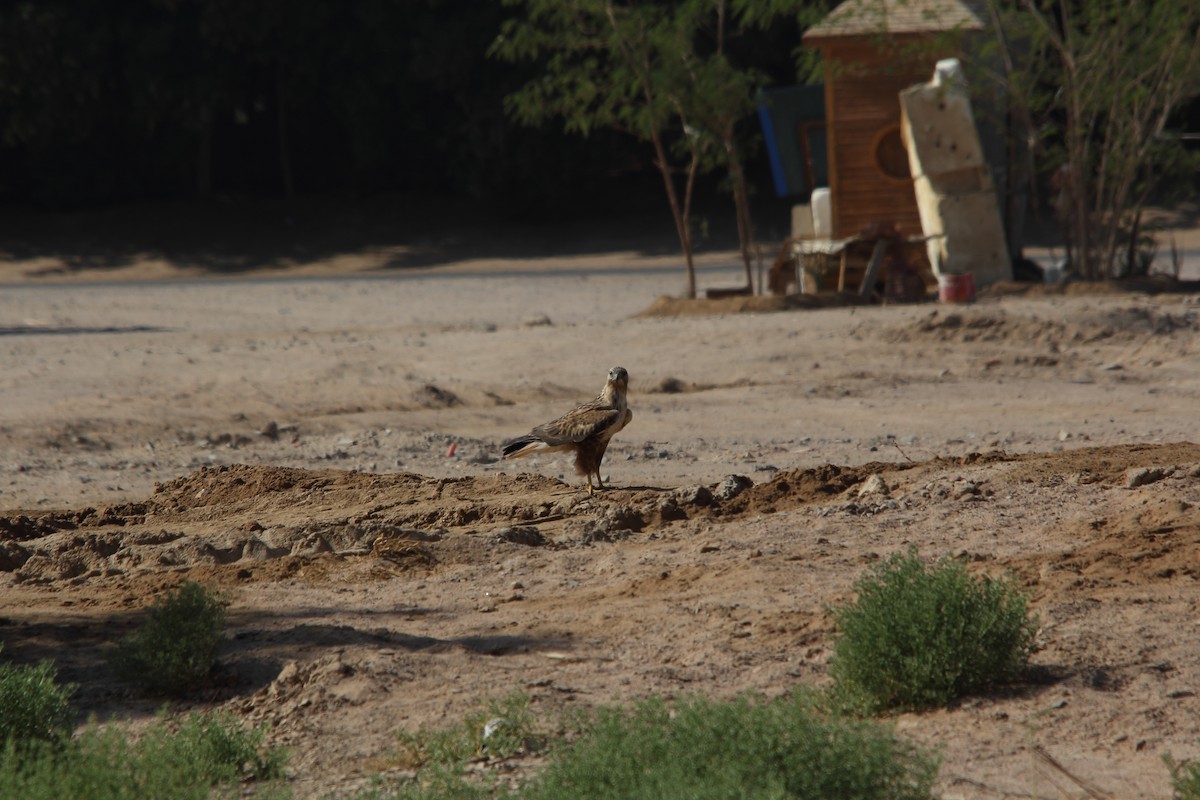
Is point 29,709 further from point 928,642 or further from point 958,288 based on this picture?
point 958,288

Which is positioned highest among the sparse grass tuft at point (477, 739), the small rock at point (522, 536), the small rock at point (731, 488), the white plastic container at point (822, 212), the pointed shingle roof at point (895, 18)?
the pointed shingle roof at point (895, 18)

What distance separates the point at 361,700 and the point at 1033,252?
24189 millimetres

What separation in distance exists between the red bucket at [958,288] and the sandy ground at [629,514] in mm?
1823

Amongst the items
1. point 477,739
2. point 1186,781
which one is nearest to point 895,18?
point 477,739

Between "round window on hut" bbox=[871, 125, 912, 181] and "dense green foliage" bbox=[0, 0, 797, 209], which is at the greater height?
"dense green foliage" bbox=[0, 0, 797, 209]

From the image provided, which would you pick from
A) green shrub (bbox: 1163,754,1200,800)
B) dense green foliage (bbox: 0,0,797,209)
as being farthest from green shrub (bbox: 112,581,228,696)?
dense green foliage (bbox: 0,0,797,209)

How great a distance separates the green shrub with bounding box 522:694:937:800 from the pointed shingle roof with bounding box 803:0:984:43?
15.9m

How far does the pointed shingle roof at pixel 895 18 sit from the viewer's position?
60.9ft

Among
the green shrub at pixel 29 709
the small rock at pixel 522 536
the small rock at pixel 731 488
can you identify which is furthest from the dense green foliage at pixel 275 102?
the green shrub at pixel 29 709

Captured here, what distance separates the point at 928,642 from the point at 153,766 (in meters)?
2.44

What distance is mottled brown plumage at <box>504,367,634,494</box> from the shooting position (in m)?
7.56

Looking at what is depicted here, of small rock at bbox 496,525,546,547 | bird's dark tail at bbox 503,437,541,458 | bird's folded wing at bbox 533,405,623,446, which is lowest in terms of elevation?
small rock at bbox 496,525,546,547

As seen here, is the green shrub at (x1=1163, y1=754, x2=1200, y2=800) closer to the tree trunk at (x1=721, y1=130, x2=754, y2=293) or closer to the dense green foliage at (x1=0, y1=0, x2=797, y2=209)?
the tree trunk at (x1=721, y1=130, x2=754, y2=293)

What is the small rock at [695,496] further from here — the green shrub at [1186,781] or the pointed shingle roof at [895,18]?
the pointed shingle roof at [895,18]
